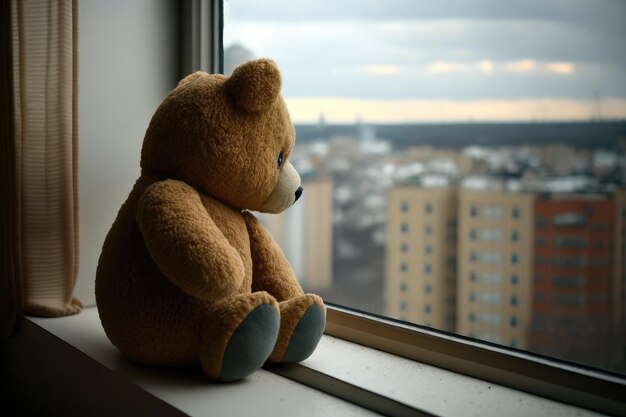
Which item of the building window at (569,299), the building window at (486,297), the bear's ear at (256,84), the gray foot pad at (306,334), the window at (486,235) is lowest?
the gray foot pad at (306,334)

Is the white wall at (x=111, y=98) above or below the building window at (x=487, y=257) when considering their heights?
above

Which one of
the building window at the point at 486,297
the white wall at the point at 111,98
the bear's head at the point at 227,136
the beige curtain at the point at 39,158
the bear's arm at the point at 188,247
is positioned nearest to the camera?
the bear's arm at the point at 188,247

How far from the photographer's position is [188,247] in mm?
931

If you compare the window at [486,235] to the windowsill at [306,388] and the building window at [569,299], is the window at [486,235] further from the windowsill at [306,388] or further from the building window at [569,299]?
the windowsill at [306,388]

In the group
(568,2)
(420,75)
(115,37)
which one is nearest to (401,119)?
(420,75)

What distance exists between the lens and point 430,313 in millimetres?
1229

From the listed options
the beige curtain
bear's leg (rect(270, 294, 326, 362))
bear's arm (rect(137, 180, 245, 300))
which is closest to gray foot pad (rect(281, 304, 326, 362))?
bear's leg (rect(270, 294, 326, 362))

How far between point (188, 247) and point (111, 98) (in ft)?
2.56

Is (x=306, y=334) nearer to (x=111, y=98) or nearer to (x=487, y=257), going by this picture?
(x=487, y=257)

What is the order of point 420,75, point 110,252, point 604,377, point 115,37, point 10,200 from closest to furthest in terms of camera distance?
point 604,377, point 110,252, point 420,75, point 10,200, point 115,37

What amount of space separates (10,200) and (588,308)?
3.95 ft

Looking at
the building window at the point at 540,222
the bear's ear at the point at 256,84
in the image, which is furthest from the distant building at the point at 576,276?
the bear's ear at the point at 256,84

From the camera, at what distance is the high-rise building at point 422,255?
1199mm

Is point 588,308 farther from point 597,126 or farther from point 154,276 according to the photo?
point 154,276
